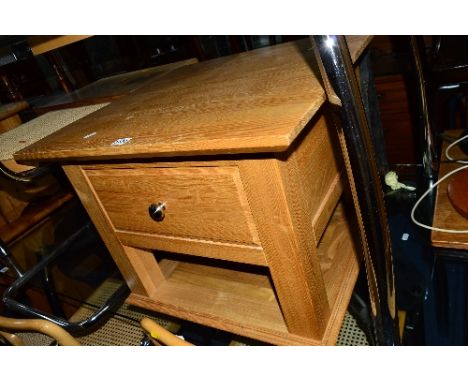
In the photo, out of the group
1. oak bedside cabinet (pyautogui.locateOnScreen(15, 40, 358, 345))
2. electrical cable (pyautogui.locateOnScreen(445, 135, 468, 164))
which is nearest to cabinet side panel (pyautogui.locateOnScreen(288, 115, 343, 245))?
oak bedside cabinet (pyautogui.locateOnScreen(15, 40, 358, 345))

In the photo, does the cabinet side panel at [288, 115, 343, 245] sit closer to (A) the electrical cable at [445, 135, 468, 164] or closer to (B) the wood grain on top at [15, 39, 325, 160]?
(B) the wood grain on top at [15, 39, 325, 160]

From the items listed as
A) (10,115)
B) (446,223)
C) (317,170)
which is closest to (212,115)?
(317,170)

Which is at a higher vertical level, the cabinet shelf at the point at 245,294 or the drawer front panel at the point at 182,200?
the drawer front panel at the point at 182,200

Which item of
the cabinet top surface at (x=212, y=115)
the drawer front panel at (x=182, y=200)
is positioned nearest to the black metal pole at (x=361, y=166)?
the cabinet top surface at (x=212, y=115)

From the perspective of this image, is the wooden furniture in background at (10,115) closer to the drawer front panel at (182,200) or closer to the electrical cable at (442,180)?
the drawer front panel at (182,200)

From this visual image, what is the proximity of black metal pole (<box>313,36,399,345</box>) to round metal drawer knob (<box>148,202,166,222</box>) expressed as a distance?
353 millimetres

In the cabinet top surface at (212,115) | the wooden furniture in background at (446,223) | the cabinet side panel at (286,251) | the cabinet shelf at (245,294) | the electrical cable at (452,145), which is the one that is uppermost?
the cabinet top surface at (212,115)

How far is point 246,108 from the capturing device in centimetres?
53

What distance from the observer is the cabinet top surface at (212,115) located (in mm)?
453

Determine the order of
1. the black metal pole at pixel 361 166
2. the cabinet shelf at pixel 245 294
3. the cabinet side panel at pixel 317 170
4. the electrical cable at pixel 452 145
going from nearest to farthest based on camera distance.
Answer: the black metal pole at pixel 361 166, the cabinet side panel at pixel 317 170, the cabinet shelf at pixel 245 294, the electrical cable at pixel 452 145

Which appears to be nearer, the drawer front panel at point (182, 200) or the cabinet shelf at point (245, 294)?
the drawer front panel at point (182, 200)

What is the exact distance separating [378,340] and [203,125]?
1.89ft
